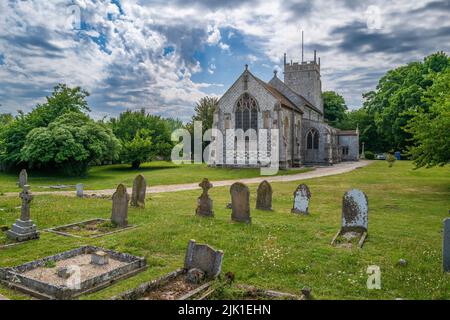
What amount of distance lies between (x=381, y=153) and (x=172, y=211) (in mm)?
58949

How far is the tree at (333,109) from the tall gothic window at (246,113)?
38.0m

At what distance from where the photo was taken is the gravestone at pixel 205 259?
6699 millimetres

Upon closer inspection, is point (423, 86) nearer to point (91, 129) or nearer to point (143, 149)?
point (143, 149)

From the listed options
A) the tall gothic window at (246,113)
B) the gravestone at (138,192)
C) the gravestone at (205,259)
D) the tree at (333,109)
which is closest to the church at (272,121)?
the tall gothic window at (246,113)

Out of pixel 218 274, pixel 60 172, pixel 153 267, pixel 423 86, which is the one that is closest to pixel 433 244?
pixel 218 274

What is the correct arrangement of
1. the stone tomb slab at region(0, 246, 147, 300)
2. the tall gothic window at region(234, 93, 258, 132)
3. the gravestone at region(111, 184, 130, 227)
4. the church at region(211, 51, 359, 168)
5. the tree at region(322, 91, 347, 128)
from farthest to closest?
the tree at region(322, 91, 347, 128) < the tall gothic window at region(234, 93, 258, 132) < the church at region(211, 51, 359, 168) < the gravestone at region(111, 184, 130, 227) < the stone tomb slab at region(0, 246, 147, 300)

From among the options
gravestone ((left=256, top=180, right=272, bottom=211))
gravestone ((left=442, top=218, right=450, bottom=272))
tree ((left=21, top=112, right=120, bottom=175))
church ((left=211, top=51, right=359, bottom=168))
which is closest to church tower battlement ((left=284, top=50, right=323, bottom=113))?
church ((left=211, top=51, right=359, bottom=168))

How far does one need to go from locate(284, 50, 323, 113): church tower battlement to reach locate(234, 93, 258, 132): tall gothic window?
53.1ft

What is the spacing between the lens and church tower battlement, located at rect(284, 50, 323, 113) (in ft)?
162

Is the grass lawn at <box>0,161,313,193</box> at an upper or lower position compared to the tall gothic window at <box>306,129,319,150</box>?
lower

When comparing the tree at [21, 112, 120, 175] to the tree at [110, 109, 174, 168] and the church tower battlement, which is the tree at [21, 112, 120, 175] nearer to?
the tree at [110, 109, 174, 168]

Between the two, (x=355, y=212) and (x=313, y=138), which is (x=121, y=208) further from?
(x=313, y=138)

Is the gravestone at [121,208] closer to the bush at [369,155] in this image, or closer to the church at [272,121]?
the church at [272,121]

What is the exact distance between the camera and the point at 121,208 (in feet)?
37.2
